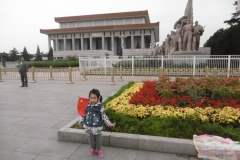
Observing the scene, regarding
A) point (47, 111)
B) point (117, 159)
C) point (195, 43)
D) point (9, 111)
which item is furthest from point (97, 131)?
point (195, 43)

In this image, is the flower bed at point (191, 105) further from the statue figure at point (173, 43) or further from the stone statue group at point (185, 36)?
the statue figure at point (173, 43)

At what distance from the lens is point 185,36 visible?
1652 centimetres

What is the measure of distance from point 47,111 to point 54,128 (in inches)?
58.0

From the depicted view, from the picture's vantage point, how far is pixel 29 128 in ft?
13.3

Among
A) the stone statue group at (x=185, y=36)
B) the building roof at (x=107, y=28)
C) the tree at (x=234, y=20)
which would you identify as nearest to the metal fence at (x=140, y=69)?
the stone statue group at (x=185, y=36)

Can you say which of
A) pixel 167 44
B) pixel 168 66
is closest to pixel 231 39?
pixel 167 44

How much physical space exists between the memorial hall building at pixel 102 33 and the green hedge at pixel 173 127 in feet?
128

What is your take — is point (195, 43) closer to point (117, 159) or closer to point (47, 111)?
point (47, 111)

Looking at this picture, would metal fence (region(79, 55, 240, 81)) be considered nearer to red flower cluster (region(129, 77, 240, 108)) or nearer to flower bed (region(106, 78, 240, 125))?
red flower cluster (region(129, 77, 240, 108))

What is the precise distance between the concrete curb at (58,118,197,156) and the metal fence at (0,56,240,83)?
27.8 feet

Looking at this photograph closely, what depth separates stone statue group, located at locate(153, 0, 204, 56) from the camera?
16.4m

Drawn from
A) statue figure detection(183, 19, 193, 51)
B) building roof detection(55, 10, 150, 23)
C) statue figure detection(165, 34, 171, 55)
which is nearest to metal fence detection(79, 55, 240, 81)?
statue figure detection(183, 19, 193, 51)

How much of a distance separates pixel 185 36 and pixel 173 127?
1484cm

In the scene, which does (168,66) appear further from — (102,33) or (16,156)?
(102,33)
